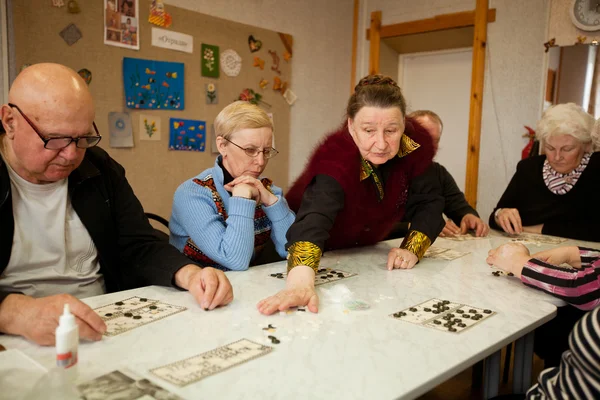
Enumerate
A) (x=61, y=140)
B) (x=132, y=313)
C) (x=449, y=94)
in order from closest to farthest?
(x=132, y=313) < (x=61, y=140) < (x=449, y=94)

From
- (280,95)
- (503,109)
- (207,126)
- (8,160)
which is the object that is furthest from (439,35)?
(8,160)

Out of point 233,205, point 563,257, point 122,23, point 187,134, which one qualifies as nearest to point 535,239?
point 563,257

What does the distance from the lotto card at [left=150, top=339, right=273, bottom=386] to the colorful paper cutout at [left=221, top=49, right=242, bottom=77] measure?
11.3 ft

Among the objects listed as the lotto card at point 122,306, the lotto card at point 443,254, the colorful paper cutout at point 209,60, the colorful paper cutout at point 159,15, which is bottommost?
the lotto card at point 443,254

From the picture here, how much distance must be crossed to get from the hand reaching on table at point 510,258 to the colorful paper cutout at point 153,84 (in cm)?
275

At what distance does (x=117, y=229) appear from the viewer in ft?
5.94

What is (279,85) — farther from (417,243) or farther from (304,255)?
(304,255)

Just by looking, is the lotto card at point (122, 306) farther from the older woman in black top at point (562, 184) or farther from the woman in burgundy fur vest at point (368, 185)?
the older woman in black top at point (562, 184)

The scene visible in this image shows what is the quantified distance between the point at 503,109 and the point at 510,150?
0.38m

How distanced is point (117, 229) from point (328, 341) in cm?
98

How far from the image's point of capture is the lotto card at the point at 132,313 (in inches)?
48.4

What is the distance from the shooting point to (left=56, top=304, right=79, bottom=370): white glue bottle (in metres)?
0.85

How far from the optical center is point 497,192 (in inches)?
187

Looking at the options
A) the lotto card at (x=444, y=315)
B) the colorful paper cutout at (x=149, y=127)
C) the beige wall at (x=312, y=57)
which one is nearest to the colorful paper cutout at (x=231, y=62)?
the beige wall at (x=312, y=57)
